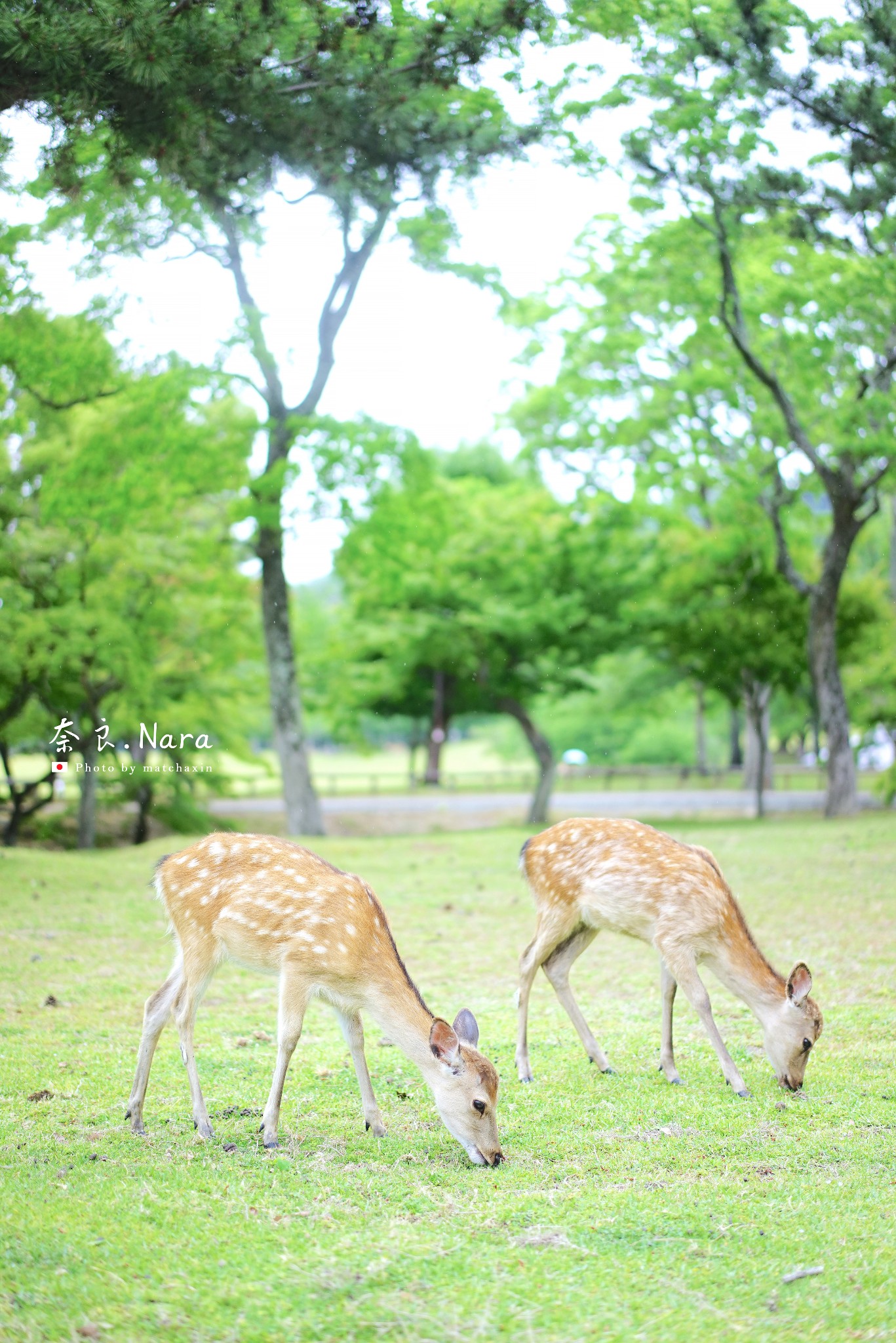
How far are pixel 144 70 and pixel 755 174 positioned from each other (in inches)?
362

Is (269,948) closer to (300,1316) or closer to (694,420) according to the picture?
(300,1316)

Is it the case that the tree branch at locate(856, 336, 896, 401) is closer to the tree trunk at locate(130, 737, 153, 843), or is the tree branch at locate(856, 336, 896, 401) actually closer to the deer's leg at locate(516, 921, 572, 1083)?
the tree trunk at locate(130, 737, 153, 843)

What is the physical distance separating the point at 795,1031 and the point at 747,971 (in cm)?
35

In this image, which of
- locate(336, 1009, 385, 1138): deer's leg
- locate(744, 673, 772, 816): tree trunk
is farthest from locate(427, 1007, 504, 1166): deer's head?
locate(744, 673, 772, 816): tree trunk

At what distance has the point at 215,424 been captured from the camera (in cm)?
1844

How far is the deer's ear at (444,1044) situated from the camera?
4824mm

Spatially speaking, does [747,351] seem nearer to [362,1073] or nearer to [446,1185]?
[362,1073]

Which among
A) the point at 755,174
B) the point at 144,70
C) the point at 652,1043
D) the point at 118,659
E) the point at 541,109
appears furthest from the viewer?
the point at 118,659

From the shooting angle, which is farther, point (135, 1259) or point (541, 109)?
point (541, 109)

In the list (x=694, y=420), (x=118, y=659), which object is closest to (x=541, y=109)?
(x=118, y=659)

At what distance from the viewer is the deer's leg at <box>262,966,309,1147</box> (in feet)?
16.3

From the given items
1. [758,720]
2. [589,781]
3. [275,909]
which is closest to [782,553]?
[758,720]

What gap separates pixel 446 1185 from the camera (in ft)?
14.9

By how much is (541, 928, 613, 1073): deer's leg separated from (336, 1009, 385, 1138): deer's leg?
1.38m
